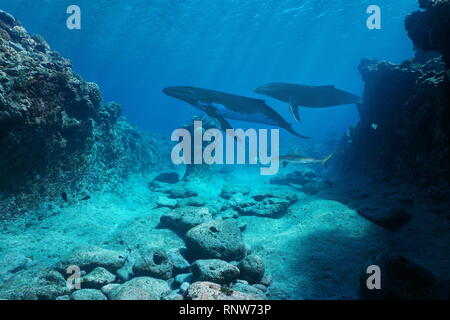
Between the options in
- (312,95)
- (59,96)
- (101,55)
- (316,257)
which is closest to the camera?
(316,257)

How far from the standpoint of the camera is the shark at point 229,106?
6105mm

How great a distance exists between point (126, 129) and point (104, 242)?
9.68 meters

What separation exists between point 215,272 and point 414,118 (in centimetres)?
585

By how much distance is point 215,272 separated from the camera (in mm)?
4445

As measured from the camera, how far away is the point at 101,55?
178 ft

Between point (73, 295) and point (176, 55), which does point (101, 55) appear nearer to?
point (176, 55)

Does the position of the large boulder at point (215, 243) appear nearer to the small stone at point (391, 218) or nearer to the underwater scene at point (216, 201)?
the underwater scene at point (216, 201)

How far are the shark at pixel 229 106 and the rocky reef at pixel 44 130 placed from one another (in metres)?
3.90

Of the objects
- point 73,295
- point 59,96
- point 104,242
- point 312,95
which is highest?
point 312,95

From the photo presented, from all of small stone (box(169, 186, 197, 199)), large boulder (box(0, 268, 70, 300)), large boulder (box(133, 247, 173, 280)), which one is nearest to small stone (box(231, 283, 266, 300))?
large boulder (box(133, 247, 173, 280))

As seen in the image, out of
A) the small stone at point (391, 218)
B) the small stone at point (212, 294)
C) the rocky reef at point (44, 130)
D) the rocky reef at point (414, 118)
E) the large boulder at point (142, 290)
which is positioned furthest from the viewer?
the rocky reef at point (44, 130)

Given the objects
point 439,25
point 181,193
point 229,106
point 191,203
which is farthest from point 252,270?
point 181,193

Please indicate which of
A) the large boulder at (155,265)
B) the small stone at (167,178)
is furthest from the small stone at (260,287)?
the small stone at (167,178)
